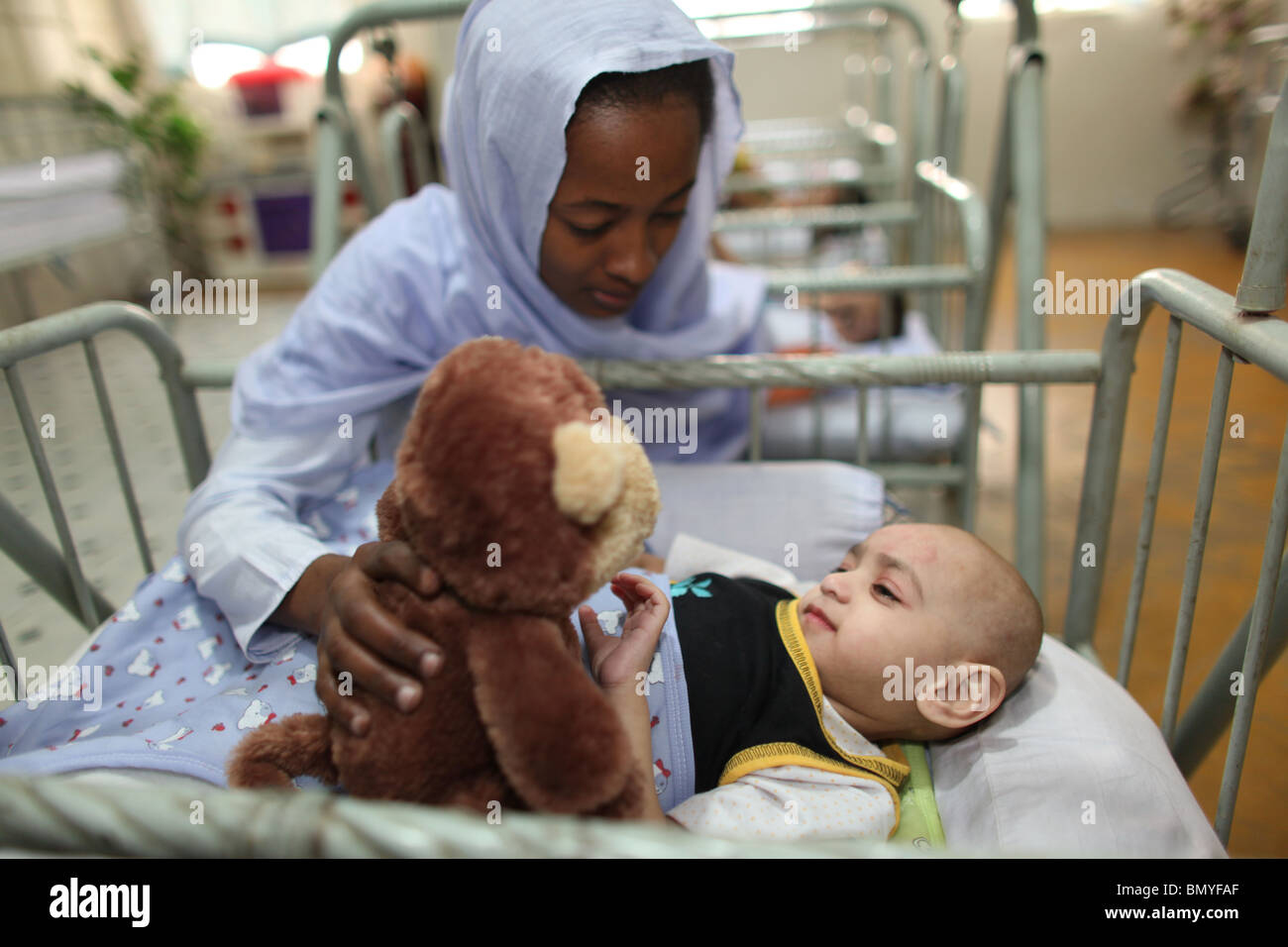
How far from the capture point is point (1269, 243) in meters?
0.76

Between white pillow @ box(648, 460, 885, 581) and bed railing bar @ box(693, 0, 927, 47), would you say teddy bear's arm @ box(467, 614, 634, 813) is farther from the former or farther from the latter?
bed railing bar @ box(693, 0, 927, 47)

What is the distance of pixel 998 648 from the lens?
957 mm

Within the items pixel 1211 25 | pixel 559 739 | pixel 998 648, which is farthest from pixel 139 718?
pixel 1211 25

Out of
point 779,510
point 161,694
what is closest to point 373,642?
point 161,694

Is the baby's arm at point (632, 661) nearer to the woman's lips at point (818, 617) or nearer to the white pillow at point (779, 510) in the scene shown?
the woman's lips at point (818, 617)

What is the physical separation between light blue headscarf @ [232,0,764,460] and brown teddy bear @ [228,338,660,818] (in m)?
0.51

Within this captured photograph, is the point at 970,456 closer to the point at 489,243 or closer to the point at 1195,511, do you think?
the point at 1195,511

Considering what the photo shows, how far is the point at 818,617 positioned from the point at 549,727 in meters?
0.57

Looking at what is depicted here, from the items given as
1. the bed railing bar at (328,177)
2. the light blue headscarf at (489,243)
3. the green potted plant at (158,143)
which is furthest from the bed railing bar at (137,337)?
the green potted plant at (158,143)

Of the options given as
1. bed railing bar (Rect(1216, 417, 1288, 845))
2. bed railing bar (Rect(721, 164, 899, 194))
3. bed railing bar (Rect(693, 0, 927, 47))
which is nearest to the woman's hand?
bed railing bar (Rect(1216, 417, 1288, 845))

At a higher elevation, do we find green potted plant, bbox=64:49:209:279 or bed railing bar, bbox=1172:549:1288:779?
green potted plant, bbox=64:49:209:279

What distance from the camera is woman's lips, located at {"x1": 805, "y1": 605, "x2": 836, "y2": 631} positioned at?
1.03 m
